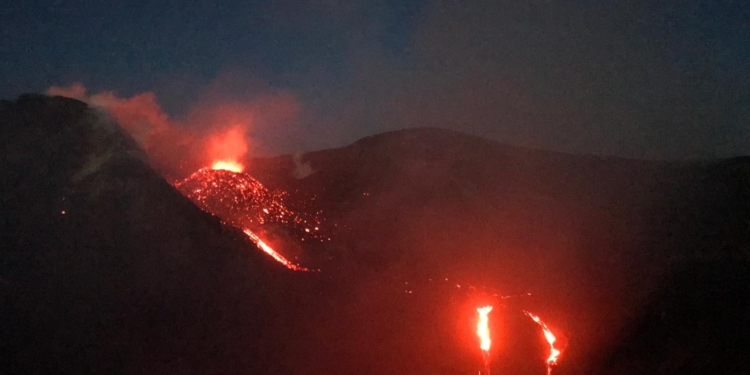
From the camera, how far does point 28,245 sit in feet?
41.9

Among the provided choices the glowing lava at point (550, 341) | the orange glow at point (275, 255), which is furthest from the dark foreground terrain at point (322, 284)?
the orange glow at point (275, 255)

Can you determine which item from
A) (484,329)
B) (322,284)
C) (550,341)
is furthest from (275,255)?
(550,341)

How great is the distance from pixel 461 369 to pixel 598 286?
784 cm

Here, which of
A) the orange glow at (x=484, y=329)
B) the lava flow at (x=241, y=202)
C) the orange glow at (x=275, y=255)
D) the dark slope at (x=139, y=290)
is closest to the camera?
the dark slope at (x=139, y=290)

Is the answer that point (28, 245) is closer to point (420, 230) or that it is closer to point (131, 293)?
point (131, 293)

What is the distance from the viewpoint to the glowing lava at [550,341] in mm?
15992

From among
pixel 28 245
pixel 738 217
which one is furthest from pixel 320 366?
pixel 738 217

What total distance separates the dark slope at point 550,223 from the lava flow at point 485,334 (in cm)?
224

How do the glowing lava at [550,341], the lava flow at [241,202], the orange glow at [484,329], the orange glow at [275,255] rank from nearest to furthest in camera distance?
1. the orange glow at [275,255]
2. the orange glow at [484,329]
3. the glowing lava at [550,341]
4. the lava flow at [241,202]

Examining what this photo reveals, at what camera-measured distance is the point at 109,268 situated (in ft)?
43.2

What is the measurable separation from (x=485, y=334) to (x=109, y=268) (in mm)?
11256

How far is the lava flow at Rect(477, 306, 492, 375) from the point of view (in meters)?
15.3

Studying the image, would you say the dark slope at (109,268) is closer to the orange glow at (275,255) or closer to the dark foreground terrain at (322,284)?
the dark foreground terrain at (322,284)

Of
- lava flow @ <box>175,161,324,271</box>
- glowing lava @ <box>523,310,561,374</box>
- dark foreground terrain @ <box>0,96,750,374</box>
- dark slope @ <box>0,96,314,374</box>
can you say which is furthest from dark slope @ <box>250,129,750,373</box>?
dark slope @ <box>0,96,314,374</box>
